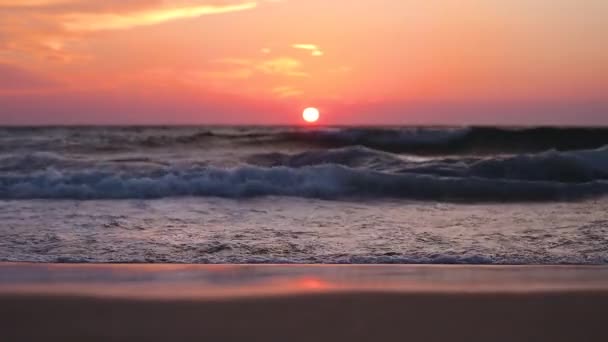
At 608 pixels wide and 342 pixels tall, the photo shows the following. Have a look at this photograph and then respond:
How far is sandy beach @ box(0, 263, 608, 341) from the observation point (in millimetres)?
3326

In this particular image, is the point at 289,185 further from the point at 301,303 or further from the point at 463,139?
the point at 463,139

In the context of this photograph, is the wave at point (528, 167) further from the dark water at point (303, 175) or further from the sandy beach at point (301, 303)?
the sandy beach at point (301, 303)

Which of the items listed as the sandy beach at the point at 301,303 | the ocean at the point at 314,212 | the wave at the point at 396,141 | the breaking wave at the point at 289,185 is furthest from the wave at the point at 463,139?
the sandy beach at the point at 301,303

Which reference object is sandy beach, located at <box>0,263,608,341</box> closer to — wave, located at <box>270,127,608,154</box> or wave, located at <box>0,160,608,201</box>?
wave, located at <box>0,160,608,201</box>

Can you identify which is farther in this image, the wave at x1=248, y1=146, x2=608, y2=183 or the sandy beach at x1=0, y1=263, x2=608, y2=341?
the wave at x1=248, y1=146, x2=608, y2=183

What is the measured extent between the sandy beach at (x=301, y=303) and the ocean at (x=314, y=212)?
0.43 metres

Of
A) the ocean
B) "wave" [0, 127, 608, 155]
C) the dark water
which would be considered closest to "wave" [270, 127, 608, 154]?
"wave" [0, 127, 608, 155]

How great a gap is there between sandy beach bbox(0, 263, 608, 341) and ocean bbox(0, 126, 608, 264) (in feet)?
1.42

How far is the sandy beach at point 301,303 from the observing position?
3.33 m

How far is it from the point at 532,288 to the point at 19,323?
285 cm

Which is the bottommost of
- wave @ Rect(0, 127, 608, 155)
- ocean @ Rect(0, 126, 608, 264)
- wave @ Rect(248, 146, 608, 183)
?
ocean @ Rect(0, 126, 608, 264)

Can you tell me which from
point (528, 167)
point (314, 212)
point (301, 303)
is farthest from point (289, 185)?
point (301, 303)

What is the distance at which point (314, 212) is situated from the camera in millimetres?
7723

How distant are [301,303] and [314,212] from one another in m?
3.88
